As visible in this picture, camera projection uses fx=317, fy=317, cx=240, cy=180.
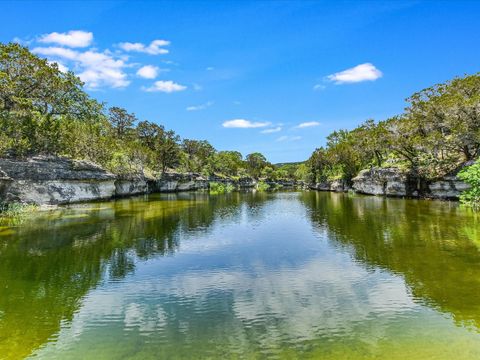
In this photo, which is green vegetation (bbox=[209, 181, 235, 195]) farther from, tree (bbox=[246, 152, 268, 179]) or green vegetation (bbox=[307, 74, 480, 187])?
green vegetation (bbox=[307, 74, 480, 187])

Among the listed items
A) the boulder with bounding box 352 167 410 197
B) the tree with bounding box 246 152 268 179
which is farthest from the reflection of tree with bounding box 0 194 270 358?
the tree with bounding box 246 152 268 179

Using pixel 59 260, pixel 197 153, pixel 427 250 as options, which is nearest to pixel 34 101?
pixel 59 260

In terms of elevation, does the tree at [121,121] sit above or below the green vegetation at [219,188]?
above

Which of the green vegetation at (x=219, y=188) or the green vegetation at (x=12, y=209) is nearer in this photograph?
the green vegetation at (x=12, y=209)

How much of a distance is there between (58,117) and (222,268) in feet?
178

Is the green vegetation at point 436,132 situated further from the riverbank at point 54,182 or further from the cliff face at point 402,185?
Answer: the riverbank at point 54,182

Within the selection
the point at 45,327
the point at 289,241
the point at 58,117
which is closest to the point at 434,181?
the point at 289,241

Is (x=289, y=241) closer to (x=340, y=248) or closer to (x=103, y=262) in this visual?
(x=340, y=248)

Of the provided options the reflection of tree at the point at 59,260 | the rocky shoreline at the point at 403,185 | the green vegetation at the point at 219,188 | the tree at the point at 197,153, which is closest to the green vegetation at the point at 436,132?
the rocky shoreline at the point at 403,185

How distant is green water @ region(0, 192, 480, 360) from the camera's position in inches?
377

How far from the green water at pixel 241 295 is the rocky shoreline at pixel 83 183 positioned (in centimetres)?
2095

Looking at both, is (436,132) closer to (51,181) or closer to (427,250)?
(427,250)

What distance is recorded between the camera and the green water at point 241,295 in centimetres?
957

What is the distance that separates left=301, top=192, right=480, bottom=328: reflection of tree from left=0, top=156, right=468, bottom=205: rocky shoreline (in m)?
23.8
